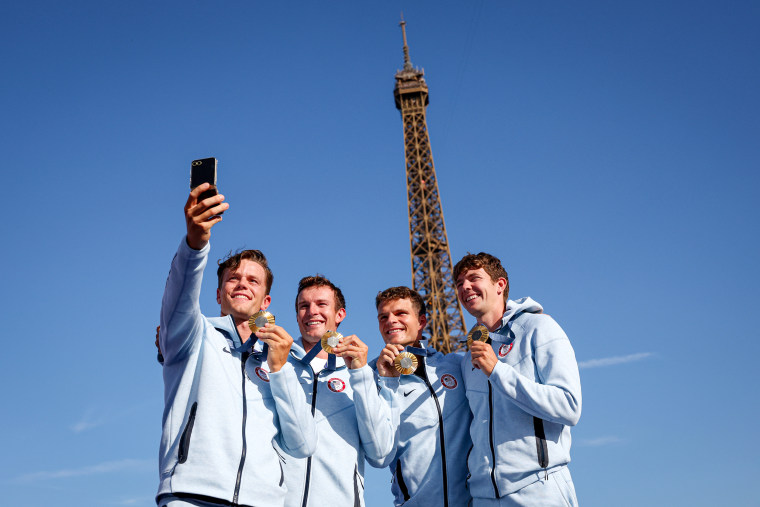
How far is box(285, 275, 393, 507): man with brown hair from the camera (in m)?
3.75

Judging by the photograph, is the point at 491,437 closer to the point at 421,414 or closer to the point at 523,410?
the point at 523,410

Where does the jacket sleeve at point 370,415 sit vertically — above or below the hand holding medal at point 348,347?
below

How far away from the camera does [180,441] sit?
308 centimetres

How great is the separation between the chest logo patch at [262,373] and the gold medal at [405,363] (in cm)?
85

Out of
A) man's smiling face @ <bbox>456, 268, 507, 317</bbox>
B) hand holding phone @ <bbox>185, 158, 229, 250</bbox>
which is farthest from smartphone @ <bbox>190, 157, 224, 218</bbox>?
man's smiling face @ <bbox>456, 268, 507, 317</bbox>

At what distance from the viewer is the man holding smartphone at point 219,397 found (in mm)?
2961

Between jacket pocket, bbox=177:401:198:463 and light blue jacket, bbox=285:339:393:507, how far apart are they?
0.81 meters

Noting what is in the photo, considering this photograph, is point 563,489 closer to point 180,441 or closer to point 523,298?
point 523,298

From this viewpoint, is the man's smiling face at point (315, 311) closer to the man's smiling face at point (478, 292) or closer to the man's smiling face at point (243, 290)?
the man's smiling face at point (243, 290)

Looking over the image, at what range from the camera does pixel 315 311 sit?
14.3 ft

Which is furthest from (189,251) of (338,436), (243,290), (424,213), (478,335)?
(424,213)

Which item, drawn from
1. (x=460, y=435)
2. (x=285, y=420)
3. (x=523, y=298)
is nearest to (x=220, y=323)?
(x=285, y=420)

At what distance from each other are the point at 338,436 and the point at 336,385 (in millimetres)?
345

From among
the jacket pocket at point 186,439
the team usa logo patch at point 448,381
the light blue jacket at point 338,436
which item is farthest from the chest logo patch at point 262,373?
the team usa logo patch at point 448,381
